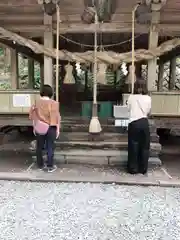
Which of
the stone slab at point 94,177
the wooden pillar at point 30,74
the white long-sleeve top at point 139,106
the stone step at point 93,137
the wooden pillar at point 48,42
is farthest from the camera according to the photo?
the wooden pillar at point 30,74

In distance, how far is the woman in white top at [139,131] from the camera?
5230 mm

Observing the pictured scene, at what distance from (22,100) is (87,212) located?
11.9 ft

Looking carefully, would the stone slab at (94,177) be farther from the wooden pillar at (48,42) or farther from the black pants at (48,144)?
the wooden pillar at (48,42)

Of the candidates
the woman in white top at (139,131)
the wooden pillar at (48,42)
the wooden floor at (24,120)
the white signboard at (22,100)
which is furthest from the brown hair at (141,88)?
the white signboard at (22,100)

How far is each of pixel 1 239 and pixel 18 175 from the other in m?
2.03

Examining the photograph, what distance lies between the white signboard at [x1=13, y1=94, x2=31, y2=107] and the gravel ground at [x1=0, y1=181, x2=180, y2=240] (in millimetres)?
2337

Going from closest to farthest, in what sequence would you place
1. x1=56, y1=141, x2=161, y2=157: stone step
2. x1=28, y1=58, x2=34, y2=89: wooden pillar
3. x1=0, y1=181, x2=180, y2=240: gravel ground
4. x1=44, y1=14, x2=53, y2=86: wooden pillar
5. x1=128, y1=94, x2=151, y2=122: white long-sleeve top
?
1. x1=0, y1=181, x2=180, y2=240: gravel ground
2. x1=128, y1=94, x2=151, y2=122: white long-sleeve top
3. x1=56, y1=141, x2=161, y2=157: stone step
4. x1=44, y1=14, x2=53, y2=86: wooden pillar
5. x1=28, y1=58, x2=34, y2=89: wooden pillar

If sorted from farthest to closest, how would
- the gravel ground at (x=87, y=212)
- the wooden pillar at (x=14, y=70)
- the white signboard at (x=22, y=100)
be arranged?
1. the wooden pillar at (x=14, y=70)
2. the white signboard at (x=22, y=100)
3. the gravel ground at (x=87, y=212)

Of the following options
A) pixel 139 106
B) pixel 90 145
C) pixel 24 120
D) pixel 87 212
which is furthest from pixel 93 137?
pixel 87 212

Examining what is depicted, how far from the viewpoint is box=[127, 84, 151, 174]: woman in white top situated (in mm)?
5230

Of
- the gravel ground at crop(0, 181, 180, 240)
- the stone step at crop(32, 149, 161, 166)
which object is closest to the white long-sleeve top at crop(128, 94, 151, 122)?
the stone step at crop(32, 149, 161, 166)

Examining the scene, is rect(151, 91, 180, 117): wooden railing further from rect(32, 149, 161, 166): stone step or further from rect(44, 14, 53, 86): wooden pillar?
rect(44, 14, 53, 86): wooden pillar

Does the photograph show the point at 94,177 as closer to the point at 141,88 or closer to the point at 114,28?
the point at 141,88

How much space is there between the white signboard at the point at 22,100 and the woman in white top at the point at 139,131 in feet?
8.17
